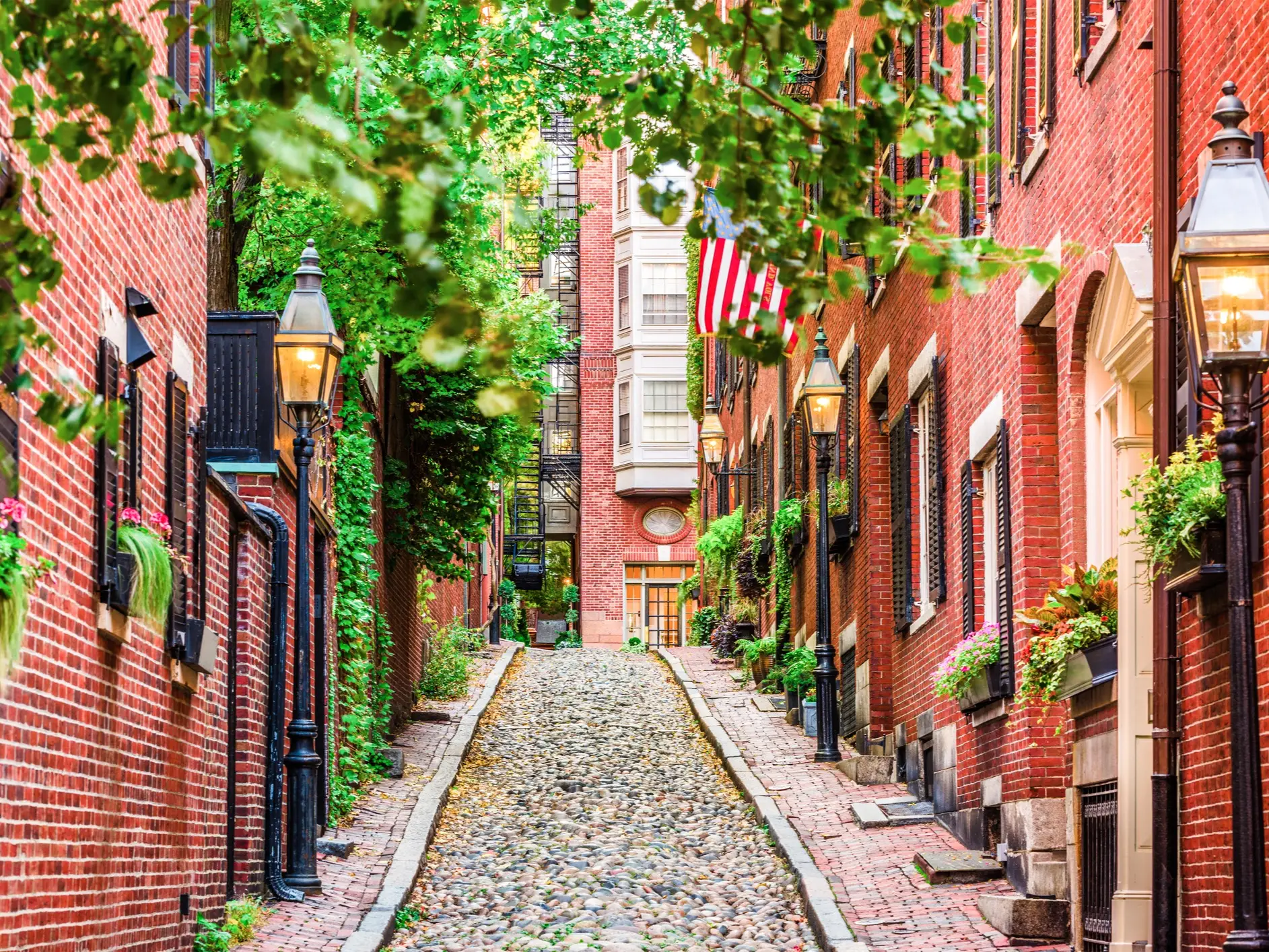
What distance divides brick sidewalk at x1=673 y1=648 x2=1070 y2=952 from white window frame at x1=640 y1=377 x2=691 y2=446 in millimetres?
28808

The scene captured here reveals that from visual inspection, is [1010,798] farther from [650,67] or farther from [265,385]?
[650,67]

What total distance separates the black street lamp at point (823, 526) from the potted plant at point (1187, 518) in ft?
33.5

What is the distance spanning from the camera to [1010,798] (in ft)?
41.4

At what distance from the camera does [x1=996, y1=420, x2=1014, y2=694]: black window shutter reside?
41.7ft

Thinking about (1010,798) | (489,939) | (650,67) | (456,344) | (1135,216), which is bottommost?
(489,939)

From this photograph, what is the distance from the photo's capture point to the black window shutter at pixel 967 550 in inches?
547

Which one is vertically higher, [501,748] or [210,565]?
[210,565]

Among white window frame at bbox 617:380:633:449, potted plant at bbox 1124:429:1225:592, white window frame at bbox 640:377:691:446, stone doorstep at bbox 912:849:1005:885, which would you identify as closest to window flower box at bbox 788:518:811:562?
stone doorstep at bbox 912:849:1005:885

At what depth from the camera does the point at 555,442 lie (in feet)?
177

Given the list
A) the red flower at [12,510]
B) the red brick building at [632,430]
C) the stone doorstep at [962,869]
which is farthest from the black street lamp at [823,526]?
the red brick building at [632,430]

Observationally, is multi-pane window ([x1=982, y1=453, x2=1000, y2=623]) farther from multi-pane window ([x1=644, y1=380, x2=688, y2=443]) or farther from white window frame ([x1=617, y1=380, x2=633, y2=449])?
white window frame ([x1=617, y1=380, x2=633, y2=449])

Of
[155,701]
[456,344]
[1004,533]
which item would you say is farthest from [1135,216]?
[456,344]

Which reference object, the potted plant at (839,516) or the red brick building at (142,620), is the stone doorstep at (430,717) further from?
the red brick building at (142,620)

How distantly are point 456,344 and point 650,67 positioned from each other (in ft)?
5.20
